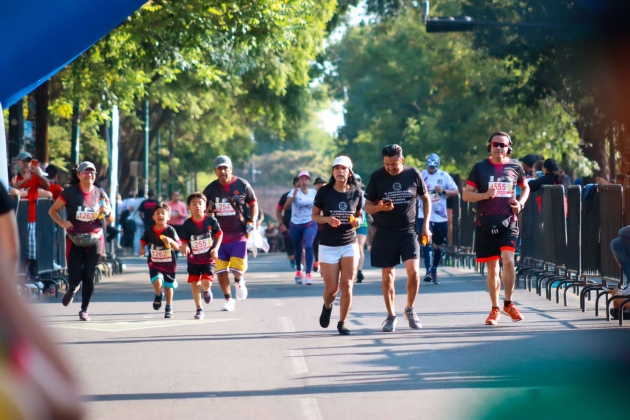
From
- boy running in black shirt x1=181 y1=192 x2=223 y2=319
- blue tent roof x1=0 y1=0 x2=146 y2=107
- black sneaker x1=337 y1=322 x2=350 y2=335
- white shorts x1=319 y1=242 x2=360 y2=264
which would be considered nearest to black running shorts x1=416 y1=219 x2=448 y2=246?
boy running in black shirt x1=181 y1=192 x2=223 y2=319

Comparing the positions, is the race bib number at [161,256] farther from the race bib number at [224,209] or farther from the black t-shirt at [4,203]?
the black t-shirt at [4,203]

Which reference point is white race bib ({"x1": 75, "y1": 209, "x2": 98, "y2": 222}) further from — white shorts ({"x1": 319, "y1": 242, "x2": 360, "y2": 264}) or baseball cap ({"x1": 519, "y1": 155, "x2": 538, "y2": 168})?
baseball cap ({"x1": 519, "y1": 155, "x2": 538, "y2": 168})

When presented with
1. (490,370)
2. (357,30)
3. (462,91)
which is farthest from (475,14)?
(357,30)

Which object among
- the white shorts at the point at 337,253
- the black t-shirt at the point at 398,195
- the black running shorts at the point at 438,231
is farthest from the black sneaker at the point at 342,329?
the black running shorts at the point at 438,231

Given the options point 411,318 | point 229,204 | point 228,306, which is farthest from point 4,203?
point 228,306

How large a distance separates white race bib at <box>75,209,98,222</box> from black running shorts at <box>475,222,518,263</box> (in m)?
4.75

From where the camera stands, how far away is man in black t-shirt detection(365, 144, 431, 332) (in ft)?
38.1

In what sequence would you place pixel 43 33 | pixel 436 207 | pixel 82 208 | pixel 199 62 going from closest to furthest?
pixel 43 33, pixel 82 208, pixel 436 207, pixel 199 62

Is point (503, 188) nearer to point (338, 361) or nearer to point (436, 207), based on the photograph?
point (338, 361)

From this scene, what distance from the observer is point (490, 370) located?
849 cm

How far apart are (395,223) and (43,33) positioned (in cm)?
408

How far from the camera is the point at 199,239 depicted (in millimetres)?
13867

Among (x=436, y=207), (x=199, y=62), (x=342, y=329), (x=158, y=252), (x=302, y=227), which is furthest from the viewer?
(x=199, y=62)

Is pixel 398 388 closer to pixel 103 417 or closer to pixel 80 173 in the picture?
pixel 103 417
